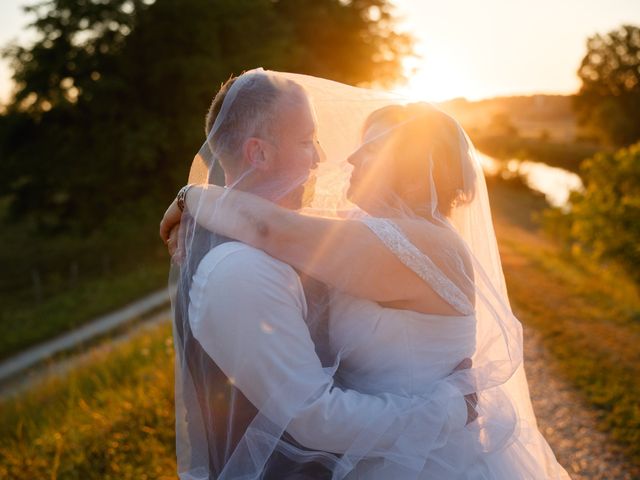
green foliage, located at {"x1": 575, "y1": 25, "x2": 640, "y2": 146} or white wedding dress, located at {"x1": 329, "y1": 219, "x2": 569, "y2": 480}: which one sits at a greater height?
white wedding dress, located at {"x1": 329, "y1": 219, "x2": 569, "y2": 480}

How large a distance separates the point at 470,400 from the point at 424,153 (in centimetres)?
91

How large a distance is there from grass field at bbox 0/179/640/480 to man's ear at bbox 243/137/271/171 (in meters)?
2.89

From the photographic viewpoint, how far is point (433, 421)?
2.01m

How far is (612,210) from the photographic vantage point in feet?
32.1

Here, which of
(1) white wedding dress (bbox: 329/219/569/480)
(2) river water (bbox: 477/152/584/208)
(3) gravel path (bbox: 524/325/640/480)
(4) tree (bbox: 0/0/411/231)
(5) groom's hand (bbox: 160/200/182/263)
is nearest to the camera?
(1) white wedding dress (bbox: 329/219/569/480)

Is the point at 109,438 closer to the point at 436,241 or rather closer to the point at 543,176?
the point at 436,241

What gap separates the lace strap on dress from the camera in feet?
6.59

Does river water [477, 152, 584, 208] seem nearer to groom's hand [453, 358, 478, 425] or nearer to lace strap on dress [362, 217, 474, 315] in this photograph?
groom's hand [453, 358, 478, 425]

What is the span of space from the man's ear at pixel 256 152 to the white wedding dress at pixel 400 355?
0.41 metres

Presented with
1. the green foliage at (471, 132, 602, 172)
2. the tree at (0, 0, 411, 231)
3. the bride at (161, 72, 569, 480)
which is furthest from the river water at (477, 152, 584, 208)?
the bride at (161, 72, 569, 480)

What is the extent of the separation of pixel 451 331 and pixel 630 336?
6573 mm

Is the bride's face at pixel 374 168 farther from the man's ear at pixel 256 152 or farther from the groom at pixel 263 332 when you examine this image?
the man's ear at pixel 256 152

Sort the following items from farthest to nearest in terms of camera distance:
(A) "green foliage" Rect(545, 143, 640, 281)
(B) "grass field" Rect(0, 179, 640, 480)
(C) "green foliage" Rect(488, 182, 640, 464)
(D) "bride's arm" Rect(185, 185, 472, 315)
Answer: (A) "green foliage" Rect(545, 143, 640, 281) < (C) "green foliage" Rect(488, 182, 640, 464) < (B) "grass field" Rect(0, 179, 640, 480) < (D) "bride's arm" Rect(185, 185, 472, 315)

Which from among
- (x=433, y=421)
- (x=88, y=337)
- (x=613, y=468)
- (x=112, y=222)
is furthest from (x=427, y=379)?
(x=112, y=222)
